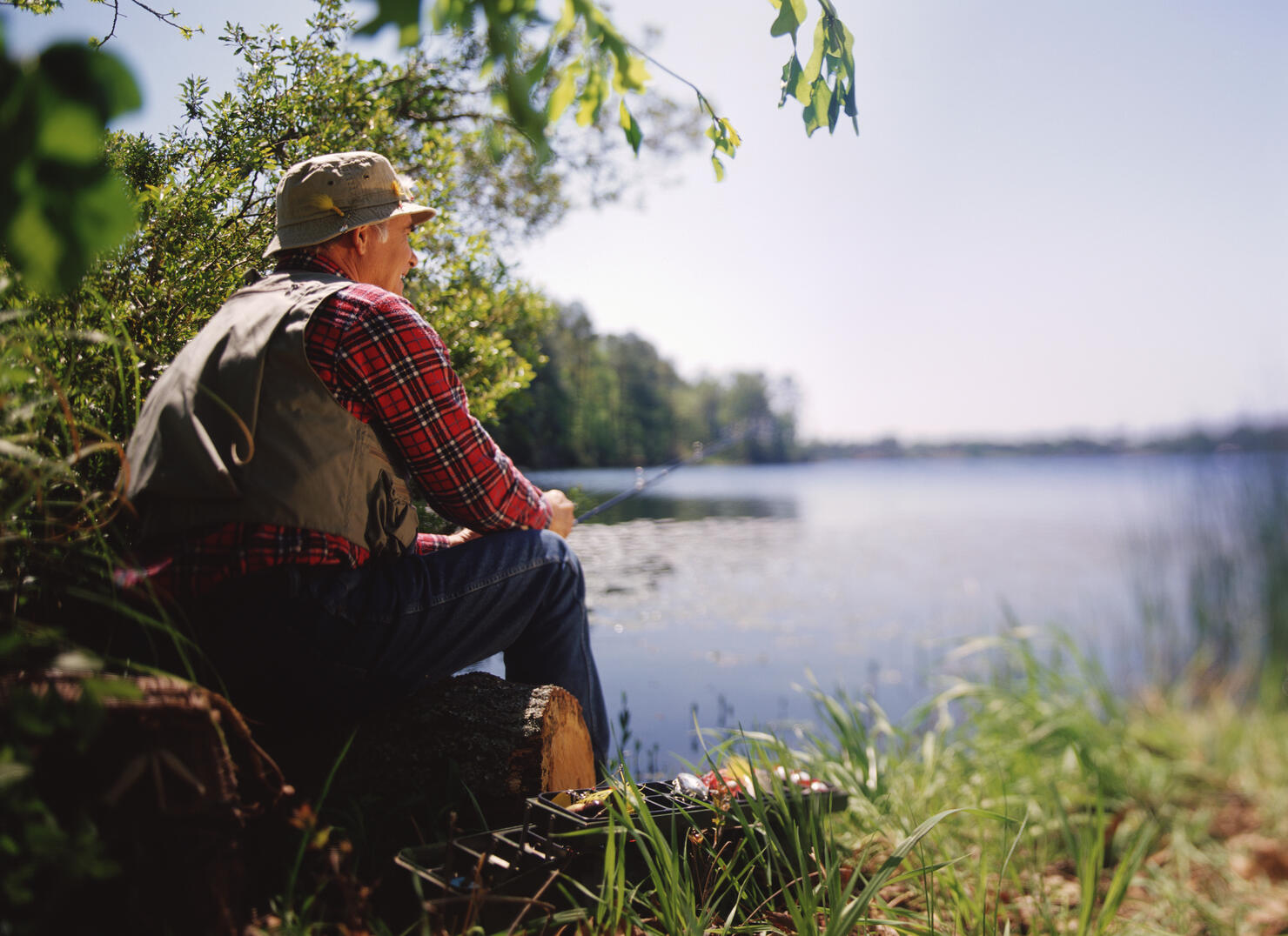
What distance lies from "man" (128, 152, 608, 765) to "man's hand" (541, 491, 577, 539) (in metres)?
0.15

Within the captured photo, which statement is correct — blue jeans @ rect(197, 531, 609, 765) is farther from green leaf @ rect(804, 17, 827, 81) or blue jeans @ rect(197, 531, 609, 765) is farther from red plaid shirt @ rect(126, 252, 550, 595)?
green leaf @ rect(804, 17, 827, 81)

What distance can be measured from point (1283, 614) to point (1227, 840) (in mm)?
1714

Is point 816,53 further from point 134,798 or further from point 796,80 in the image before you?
point 134,798

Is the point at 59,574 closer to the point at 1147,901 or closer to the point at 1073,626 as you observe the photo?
the point at 1147,901

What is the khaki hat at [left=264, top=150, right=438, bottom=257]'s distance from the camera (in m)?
1.72

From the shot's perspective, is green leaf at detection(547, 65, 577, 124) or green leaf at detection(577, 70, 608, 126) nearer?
green leaf at detection(547, 65, 577, 124)

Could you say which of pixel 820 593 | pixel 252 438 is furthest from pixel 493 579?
pixel 820 593

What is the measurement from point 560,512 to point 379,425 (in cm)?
60

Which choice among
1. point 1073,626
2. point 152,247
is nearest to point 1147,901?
point 1073,626

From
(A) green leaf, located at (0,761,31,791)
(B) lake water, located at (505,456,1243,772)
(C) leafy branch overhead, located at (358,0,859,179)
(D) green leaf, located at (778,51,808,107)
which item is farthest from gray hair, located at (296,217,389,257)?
(B) lake water, located at (505,456,1243,772)

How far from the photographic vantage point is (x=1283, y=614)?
4.70m

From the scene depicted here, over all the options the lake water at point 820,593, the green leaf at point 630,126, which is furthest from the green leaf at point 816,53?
the lake water at point 820,593

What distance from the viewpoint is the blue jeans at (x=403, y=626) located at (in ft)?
4.55

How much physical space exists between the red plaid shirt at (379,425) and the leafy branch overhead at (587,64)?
468mm
